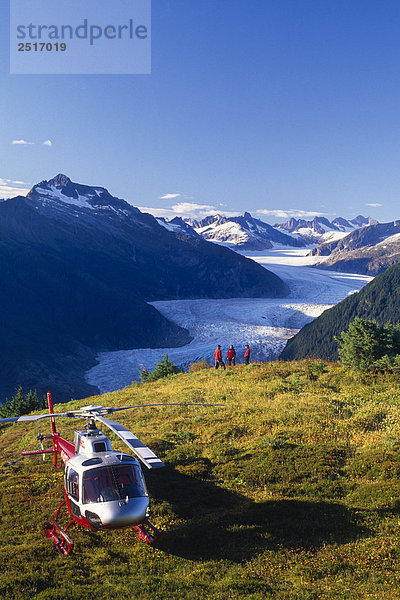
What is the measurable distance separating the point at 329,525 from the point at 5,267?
12996 cm

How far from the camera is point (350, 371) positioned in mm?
21594

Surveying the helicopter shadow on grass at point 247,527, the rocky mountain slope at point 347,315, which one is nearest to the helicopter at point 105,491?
the helicopter shadow on grass at point 247,527

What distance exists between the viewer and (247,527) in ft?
31.3

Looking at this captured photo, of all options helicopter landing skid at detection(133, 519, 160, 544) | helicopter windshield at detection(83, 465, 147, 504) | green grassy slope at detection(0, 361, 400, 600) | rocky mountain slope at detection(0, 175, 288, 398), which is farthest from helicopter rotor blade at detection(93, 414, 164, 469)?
rocky mountain slope at detection(0, 175, 288, 398)

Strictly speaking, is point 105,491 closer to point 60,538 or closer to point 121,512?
point 121,512

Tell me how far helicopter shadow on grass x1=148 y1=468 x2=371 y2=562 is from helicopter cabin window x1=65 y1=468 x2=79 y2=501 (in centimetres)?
222

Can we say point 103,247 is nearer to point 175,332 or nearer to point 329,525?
point 175,332

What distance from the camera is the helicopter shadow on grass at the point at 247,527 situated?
8.86 meters

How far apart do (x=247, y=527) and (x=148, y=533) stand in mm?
2361

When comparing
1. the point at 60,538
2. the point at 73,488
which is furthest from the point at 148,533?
the point at 60,538

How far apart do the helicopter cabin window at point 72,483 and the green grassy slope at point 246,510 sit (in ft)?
3.76

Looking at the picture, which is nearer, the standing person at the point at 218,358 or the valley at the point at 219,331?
the standing person at the point at 218,358

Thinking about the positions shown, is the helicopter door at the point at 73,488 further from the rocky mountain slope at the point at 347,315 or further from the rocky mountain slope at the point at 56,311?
the rocky mountain slope at the point at 347,315

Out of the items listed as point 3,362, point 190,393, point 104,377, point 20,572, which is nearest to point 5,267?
point 3,362
